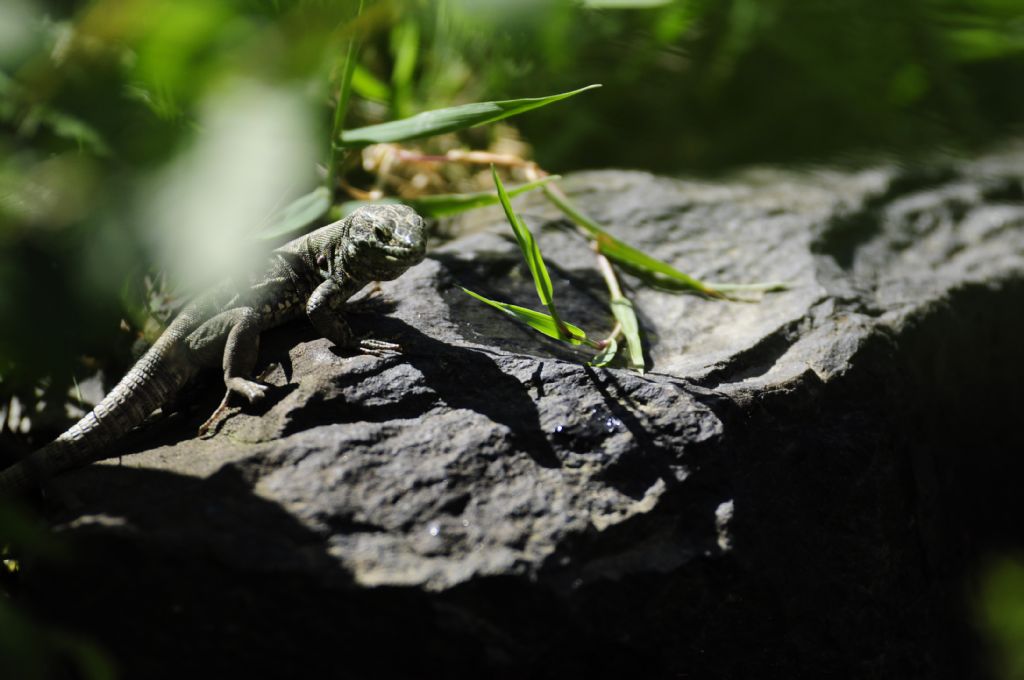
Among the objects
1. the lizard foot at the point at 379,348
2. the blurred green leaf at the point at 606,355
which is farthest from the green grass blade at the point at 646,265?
the lizard foot at the point at 379,348

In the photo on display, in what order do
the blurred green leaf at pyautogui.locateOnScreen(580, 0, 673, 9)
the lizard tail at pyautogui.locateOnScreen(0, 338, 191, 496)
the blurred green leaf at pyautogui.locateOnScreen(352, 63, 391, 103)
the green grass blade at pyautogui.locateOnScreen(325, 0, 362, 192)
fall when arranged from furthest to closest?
the blurred green leaf at pyautogui.locateOnScreen(352, 63, 391, 103), the blurred green leaf at pyautogui.locateOnScreen(580, 0, 673, 9), the green grass blade at pyautogui.locateOnScreen(325, 0, 362, 192), the lizard tail at pyautogui.locateOnScreen(0, 338, 191, 496)

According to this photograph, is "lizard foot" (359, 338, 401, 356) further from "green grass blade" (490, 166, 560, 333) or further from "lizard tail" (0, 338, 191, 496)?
"lizard tail" (0, 338, 191, 496)

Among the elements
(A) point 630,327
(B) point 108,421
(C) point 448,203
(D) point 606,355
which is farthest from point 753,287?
(B) point 108,421

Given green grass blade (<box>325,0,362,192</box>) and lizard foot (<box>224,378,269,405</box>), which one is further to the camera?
green grass blade (<box>325,0,362,192</box>)

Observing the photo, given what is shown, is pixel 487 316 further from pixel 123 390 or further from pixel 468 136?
pixel 468 136

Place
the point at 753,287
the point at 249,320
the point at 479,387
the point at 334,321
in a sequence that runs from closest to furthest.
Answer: the point at 479,387, the point at 334,321, the point at 249,320, the point at 753,287

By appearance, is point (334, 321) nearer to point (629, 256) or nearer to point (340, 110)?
point (340, 110)

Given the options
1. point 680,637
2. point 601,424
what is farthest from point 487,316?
point 680,637

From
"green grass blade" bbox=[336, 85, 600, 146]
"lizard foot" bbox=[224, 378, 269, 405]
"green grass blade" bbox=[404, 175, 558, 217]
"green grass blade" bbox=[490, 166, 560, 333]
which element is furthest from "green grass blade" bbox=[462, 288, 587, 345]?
"green grass blade" bbox=[404, 175, 558, 217]
